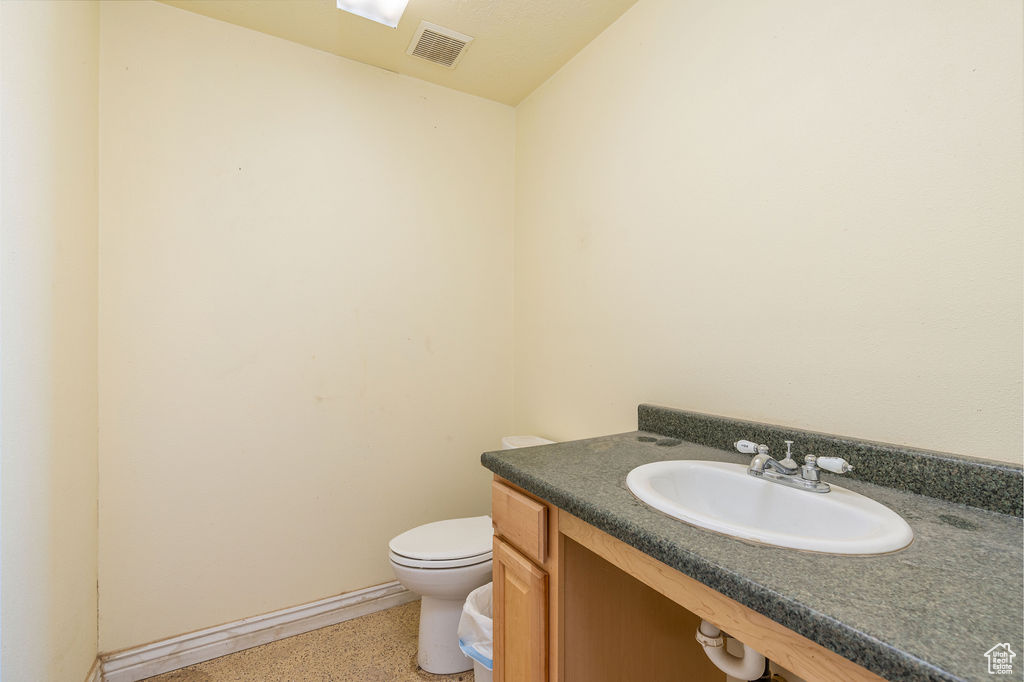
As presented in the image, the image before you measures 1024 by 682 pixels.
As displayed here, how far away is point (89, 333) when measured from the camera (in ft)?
4.77

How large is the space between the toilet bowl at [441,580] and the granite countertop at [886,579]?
0.76 meters

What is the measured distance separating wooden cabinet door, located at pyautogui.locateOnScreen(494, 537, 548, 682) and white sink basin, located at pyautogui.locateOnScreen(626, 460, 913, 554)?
1.16ft

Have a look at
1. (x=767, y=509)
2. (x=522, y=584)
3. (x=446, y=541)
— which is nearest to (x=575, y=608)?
(x=522, y=584)

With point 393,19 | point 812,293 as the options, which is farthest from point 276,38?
point 812,293

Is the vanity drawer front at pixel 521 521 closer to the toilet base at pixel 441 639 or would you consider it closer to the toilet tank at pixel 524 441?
the toilet base at pixel 441 639

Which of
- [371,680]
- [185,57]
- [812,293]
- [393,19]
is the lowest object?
[371,680]

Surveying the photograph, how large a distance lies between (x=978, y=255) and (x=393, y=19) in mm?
1862

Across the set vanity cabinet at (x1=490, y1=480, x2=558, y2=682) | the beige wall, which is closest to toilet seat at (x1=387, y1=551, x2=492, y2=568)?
vanity cabinet at (x1=490, y1=480, x2=558, y2=682)

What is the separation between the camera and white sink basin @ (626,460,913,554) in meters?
0.69

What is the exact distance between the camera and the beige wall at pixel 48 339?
961 millimetres

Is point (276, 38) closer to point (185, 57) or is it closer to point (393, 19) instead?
point (185, 57)

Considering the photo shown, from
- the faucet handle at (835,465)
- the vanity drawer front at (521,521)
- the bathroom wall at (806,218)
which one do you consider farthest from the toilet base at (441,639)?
the faucet handle at (835,465)

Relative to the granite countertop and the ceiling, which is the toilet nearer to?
the granite countertop

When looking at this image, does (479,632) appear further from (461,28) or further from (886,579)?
(461,28)
